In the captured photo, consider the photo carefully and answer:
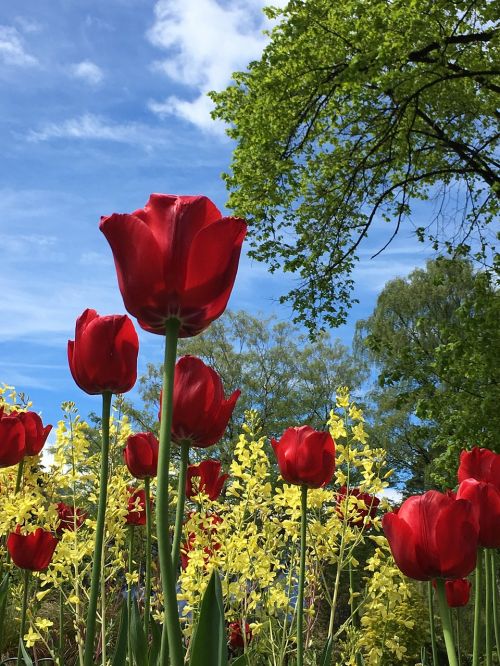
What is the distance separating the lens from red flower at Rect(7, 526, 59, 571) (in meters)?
2.67

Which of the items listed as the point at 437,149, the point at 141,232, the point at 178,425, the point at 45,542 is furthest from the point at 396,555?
the point at 437,149

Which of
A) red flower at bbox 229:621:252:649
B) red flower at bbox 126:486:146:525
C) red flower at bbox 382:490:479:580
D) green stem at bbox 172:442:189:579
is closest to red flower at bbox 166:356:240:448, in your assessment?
green stem at bbox 172:442:189:579

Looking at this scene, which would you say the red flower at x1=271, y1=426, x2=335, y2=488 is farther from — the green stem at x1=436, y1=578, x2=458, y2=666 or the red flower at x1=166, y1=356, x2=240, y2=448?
the green stem at x1=436, y1=578, x2=458, y2=666

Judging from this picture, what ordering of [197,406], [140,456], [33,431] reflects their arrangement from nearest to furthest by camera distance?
1. [197,406]
2. [140,456]
3. [33,431]

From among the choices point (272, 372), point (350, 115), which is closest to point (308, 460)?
point (350, 115)

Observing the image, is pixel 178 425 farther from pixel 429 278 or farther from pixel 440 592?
pixel 429 278

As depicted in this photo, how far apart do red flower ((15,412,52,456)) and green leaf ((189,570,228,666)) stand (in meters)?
1.94

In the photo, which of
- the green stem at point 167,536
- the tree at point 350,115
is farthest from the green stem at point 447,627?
the tree at point 350,115

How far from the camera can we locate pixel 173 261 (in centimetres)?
106

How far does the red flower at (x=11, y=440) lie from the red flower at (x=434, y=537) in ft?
5.39

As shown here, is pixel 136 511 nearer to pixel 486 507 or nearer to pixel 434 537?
pixel 486 507

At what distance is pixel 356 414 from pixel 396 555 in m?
1.32

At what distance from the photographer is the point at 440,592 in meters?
1.40

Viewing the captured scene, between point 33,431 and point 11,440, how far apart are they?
0.26 m
